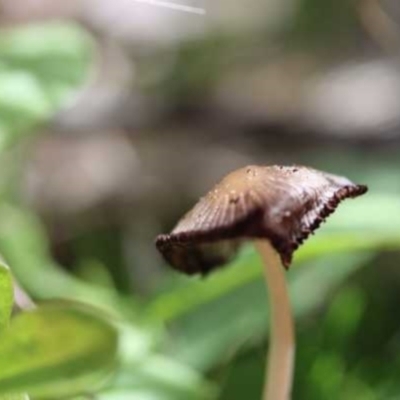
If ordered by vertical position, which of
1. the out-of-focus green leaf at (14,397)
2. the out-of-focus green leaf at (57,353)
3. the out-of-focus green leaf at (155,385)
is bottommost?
the out-of-focus green leaf at (155,385)

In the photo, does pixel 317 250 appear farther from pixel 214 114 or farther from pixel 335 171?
pixel 214 114

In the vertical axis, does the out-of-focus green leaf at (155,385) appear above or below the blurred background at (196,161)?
below

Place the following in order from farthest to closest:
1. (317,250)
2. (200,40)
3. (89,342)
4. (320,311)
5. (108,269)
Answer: (200,40), (108,269), (320,311), (317,250), (89,342)

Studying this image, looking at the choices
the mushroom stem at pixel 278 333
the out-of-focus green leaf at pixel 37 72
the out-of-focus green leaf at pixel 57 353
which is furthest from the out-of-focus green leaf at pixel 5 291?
the out-of-focus green leaf at pixel 37 72

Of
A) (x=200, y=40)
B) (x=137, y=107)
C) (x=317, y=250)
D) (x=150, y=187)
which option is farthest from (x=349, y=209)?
(x=200, y=40)

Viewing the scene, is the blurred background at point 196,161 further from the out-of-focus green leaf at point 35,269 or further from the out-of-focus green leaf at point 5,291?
the out-of-focus green leaf at point 5,291

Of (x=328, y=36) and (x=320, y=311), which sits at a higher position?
(x=328, y=36)

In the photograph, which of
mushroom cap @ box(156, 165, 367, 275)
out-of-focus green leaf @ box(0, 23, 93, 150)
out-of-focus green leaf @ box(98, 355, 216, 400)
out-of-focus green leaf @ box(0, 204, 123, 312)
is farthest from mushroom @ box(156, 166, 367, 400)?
out-of-focus green leaf @ box(0, 204, 123, 312)
